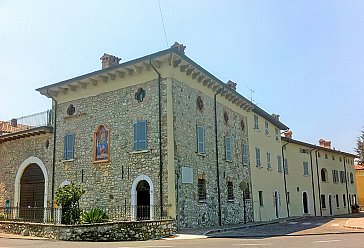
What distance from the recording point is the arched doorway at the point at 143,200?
1867cm

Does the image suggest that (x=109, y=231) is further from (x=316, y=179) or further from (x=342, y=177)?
(x=342, y=177)

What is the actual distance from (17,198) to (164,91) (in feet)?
41.7

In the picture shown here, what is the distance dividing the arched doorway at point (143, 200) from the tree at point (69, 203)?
3037 mm

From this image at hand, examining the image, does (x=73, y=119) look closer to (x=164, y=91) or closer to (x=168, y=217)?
(x=164, y=91)

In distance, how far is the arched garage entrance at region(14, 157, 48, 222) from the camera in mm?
23722

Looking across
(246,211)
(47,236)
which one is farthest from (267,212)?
(47,236)

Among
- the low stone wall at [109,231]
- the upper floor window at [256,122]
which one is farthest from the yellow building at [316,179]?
the low stone wall at [109,231]

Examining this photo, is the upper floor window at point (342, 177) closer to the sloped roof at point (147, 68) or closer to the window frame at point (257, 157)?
the window frame at point (257, 157)

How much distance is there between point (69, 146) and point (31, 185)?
4346 mm

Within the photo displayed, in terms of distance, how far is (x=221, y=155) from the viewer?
2325cm

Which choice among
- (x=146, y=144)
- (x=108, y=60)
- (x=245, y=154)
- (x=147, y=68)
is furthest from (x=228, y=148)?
(x=108, y=60)

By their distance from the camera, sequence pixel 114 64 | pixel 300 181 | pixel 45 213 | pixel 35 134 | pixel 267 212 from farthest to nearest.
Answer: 1. pixel 300 181
2. pixel 267 212
3. pixel 35 134
4. pixel 114 64
5. pixel 45 213

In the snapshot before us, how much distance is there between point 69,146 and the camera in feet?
74.0

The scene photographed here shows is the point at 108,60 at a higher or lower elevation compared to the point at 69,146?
higher
